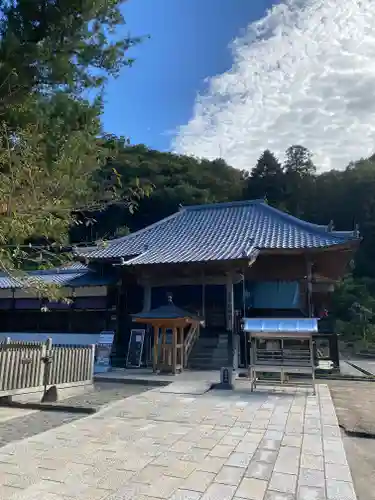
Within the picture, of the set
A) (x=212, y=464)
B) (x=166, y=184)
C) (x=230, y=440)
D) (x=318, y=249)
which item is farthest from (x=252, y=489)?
(x=166, y=184)

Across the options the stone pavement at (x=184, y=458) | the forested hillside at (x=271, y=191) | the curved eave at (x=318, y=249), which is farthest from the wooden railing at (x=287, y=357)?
the forested hillside at (x=271, y=191)

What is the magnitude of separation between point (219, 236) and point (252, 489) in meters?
13.7

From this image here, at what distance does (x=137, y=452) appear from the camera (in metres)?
4.46

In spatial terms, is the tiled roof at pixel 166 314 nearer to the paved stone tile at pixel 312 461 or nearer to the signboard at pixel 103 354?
the signboard at pixel 103 354

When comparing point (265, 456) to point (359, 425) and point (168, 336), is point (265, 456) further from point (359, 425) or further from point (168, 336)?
point (168, 336)

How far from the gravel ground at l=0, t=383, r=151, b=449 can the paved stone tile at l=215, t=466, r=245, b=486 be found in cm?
269

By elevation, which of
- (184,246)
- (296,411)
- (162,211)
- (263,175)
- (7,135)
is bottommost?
(296,411)

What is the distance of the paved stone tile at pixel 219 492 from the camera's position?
3291 mm

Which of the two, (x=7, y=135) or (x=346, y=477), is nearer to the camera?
(x=7, y=135)

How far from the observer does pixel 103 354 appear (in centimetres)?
1375

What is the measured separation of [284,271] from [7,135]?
13.8 metres

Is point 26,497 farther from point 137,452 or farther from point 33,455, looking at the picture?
point 137,452

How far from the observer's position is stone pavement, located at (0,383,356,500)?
135 inches

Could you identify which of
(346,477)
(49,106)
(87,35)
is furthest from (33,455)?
(87,35)
